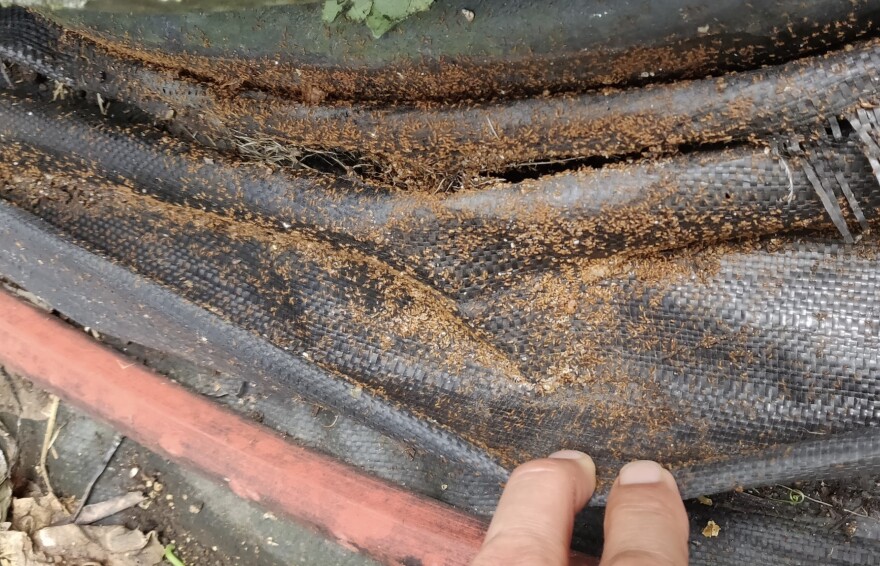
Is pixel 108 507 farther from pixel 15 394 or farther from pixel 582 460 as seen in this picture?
pixel 582 460

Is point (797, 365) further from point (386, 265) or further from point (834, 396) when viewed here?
point (386, 265)

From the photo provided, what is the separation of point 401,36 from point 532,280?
1.39 ft

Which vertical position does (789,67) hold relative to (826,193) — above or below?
above

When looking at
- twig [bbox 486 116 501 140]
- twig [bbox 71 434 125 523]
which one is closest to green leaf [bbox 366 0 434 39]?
twig [bbox 486 116 501 140]

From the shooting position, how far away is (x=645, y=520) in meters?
0.82

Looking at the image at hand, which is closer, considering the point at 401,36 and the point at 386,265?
the point at 401,36

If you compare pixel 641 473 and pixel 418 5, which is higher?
pixel 418 5

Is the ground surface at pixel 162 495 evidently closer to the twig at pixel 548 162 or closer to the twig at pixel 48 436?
the twig at pixel 48 436

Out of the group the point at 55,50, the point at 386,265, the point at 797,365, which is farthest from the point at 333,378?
the point at 55,50

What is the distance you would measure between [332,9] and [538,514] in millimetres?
733

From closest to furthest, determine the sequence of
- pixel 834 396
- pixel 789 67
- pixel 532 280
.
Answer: pixel 789 67 → pixel 834 396 → pixel 532 280

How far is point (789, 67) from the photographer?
845 millimetres

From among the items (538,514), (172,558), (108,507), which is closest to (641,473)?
(538,514)

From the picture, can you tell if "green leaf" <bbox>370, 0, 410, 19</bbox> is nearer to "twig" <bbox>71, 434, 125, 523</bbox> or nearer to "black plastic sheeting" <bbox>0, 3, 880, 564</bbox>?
"black plastic sheeting" <bbox>0, 3, 880, 564</bbox>
